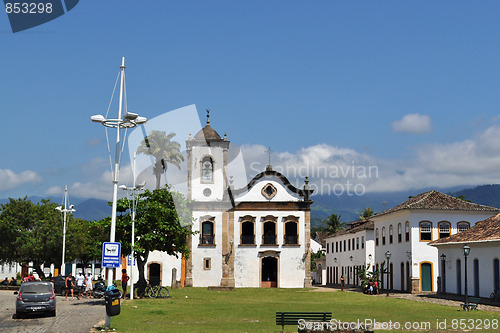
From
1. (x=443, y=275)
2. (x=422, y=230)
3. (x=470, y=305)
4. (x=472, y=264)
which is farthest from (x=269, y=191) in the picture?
(x=470, y=305)

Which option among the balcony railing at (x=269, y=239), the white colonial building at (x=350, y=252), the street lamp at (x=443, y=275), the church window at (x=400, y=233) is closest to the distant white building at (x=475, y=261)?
the street lamp at (x=443, y=275)

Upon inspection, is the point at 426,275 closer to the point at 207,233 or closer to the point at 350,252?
the point at 207,233

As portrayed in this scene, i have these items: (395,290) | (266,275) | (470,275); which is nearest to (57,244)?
(266,275)

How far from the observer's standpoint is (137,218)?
41375mm

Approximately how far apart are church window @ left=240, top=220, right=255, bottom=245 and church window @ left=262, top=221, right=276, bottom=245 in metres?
1.12

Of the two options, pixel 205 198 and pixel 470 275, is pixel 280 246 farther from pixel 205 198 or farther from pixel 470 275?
pixel 470 275

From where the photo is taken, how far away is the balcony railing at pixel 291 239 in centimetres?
6550

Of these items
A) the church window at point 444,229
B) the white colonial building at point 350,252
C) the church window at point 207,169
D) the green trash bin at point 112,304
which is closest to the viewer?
the green trash bin at point 112,304

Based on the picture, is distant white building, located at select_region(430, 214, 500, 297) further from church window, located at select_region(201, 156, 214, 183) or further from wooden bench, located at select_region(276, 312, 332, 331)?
church window, located at select_region(201, 156, 214, 183)

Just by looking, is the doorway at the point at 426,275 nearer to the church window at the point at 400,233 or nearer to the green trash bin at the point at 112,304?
the church window at the point at 400,233

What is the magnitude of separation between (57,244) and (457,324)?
1634 inches

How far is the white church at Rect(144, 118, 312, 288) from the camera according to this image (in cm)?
6481

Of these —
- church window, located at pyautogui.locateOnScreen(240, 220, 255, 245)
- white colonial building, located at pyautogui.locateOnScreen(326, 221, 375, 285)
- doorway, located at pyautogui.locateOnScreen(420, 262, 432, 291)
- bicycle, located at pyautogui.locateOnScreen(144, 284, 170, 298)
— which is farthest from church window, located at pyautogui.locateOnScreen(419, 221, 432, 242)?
bicycle, located at pyautogui.locateOnScreen(144, 284, 170, 298)

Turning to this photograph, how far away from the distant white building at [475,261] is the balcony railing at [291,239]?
19.0 metres
